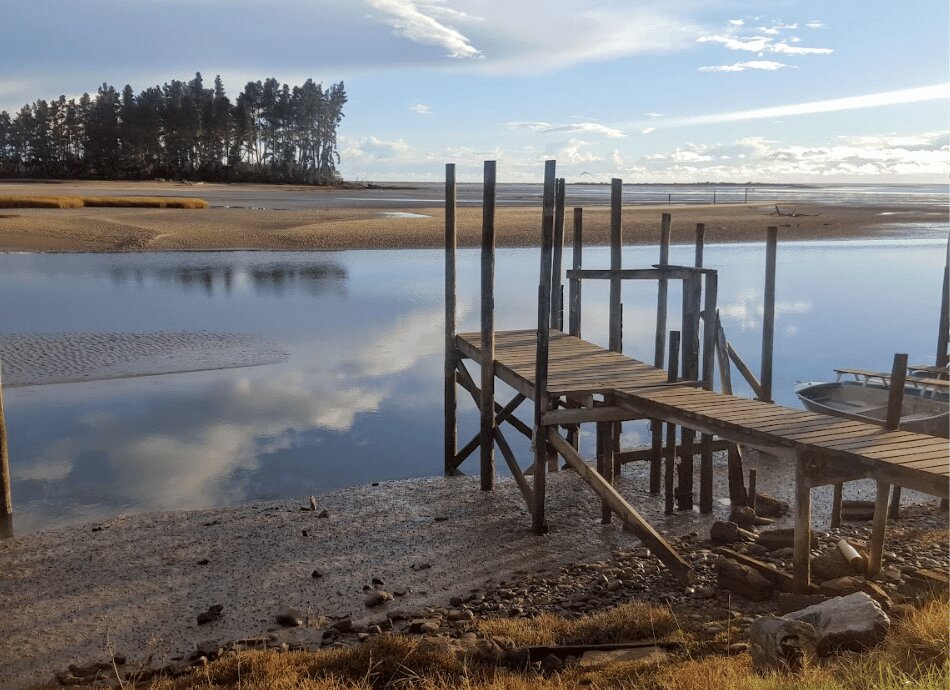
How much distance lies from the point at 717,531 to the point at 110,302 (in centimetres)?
2107

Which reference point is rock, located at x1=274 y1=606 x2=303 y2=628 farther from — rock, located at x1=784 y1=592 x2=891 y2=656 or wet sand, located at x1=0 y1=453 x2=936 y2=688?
rock, located at x1=784 y1=592 x2=891 y2=656

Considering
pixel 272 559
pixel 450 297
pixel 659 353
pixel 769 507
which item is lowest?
pixel 272 559

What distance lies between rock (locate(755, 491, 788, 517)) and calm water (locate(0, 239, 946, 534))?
3231mm

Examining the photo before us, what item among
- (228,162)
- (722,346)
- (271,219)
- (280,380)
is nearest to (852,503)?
(722,346)

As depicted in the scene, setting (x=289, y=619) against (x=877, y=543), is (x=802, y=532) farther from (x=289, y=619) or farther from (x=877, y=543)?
(x=289, y=619)

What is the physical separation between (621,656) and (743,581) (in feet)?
6.58

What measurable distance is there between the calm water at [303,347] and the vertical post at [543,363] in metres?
2.70

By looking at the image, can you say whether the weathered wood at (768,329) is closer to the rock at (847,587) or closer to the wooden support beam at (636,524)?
the wooden support beam at (636,524)

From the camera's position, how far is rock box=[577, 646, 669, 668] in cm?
602

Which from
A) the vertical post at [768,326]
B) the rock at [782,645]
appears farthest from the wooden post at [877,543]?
the vertical post at [768,326]

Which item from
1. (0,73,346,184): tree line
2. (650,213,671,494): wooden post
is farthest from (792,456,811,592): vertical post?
(0,73,346,184): tree line

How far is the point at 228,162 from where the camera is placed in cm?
9944

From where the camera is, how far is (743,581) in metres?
7.62

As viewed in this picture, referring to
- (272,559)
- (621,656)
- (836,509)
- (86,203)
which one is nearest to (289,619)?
(272,559)
